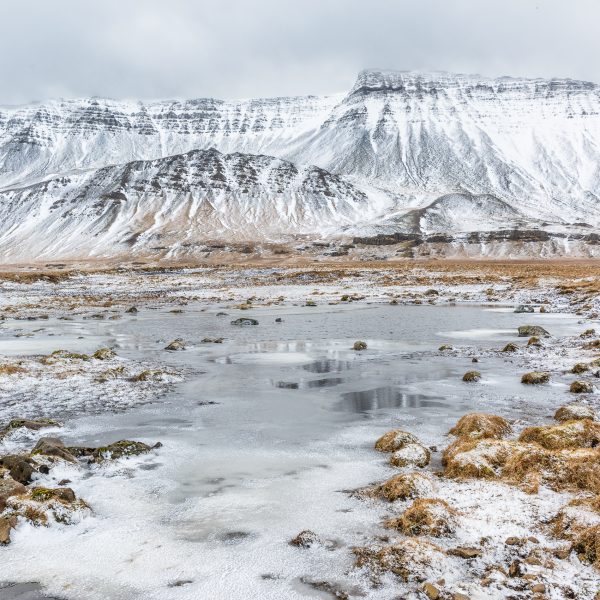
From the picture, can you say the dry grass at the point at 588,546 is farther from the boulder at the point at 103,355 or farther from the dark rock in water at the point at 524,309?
the dark rock in water at the point at 524,309

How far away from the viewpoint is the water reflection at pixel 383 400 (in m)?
16.4

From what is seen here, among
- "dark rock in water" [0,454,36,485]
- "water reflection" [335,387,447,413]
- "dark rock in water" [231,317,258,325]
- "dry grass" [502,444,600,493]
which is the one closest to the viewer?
"dry grass" [502,444,600,493]

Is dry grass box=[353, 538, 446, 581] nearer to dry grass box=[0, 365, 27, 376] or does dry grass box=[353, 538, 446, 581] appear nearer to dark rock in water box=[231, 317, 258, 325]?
dry grass box=[0, 365, 27, 376]

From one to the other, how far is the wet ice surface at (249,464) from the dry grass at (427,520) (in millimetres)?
431

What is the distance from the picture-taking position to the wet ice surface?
25.2ft

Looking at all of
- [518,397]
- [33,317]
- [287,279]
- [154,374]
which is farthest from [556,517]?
[287,279]

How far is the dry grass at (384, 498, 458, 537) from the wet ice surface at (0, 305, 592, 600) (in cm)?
43

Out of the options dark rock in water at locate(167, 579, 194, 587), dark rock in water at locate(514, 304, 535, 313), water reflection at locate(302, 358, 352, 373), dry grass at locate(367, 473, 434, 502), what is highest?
dark rock in water at locate(514, 304, 535, 313)

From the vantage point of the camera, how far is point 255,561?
792 cm

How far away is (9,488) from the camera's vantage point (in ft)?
31.4

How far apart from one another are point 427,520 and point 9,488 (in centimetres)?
683

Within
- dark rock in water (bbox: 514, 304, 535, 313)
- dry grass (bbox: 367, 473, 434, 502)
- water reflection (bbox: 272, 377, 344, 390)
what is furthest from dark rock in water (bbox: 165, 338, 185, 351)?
dark rock in water (bbox: 514, 304, 535, 313)

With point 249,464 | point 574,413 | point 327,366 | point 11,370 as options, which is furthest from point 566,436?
point 11,370

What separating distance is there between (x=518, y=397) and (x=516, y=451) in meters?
6.03
